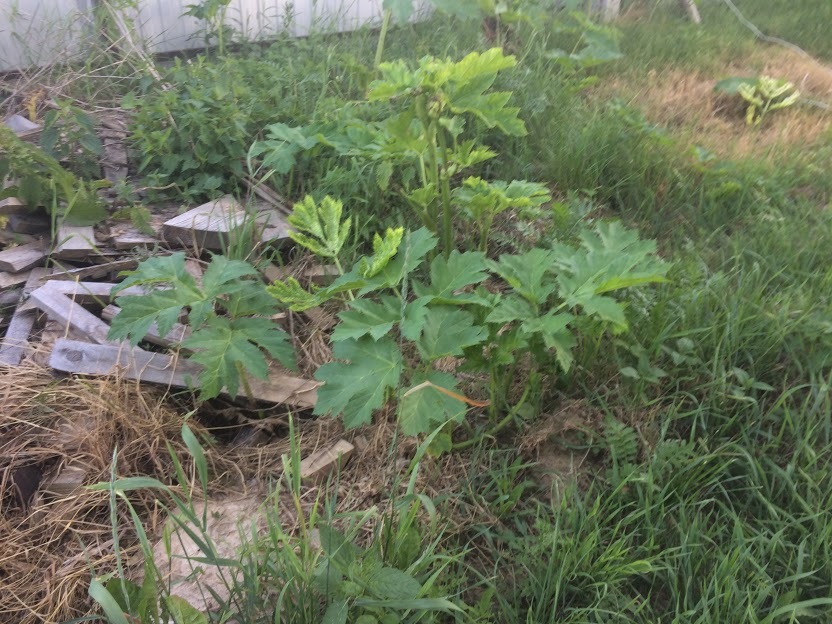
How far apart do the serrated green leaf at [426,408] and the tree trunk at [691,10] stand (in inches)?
167

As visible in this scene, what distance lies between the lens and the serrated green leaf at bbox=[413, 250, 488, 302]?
1.93 meters

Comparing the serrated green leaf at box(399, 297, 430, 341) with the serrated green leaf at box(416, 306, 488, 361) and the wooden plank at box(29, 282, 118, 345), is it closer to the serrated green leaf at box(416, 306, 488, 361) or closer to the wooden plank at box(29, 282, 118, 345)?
the serrated green leaf at box(416, 306, 488, 361)

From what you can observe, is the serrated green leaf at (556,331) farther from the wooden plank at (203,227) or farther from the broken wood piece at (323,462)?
the wooden plank at (203,227)

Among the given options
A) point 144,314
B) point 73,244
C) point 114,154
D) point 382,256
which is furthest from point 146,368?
point 114,154

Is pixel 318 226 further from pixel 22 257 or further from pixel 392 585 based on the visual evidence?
pixel 22 257

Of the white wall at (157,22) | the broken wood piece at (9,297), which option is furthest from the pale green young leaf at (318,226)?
the white wall at (157,22)

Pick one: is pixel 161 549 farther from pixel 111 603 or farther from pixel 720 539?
pixel 720 539

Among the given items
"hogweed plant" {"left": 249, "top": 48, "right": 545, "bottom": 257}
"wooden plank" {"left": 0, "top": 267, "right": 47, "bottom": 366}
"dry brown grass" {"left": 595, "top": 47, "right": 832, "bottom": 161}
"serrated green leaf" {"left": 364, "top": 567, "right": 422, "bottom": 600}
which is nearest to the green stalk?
"hogweed plant" {"left": 249, "top": 48, "right": 545, "bottom": 257}

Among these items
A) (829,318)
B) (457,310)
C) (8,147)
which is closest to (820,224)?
(829,318)

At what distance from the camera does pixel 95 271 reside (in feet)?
8.50

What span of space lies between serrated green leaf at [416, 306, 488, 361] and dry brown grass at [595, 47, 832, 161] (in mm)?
2148

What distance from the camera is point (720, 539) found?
1813 mm

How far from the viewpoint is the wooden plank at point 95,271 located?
258cm

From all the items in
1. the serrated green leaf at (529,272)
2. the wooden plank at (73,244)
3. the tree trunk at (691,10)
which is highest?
the tree trunk at (691,10)
